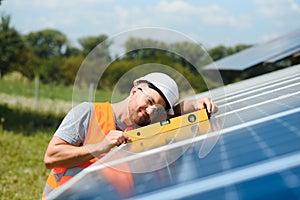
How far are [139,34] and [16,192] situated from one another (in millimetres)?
5105

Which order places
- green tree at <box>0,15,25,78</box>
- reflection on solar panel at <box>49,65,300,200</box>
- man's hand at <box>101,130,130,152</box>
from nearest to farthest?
reflection on solar panel at <box>49,65,300,200</box>, man's hand at <box>101,130,130,152</box>, green tree at <box>0,15,25,78</box>

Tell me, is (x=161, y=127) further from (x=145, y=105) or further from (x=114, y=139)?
(x=114, y=139)

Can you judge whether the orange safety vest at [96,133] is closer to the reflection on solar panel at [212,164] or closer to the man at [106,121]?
the man at [106,121]

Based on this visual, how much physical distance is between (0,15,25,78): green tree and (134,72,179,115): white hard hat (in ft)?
60.5

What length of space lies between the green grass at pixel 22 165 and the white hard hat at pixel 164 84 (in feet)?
15.5

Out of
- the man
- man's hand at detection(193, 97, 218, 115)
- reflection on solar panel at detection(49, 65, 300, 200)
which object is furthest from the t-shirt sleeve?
man's hand at detection(193, 97, 218, 115)

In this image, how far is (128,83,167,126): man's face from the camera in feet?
7.59

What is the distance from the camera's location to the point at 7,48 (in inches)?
875

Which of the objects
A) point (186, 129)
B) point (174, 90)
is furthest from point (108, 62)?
point (186, 129)

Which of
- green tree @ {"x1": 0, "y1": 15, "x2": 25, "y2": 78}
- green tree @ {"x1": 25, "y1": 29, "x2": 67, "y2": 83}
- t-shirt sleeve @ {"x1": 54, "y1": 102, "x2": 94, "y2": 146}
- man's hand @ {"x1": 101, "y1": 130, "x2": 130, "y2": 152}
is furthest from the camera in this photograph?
green tree @ {"x1": 25, "y1": 29, "x2": 67, "y2": 83}

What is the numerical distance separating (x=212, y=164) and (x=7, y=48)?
21262mm

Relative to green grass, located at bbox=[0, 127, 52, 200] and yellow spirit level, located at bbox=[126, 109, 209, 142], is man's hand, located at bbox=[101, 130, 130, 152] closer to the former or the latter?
yellow spirit level, located at bbox=[126, 109, 209, 142]

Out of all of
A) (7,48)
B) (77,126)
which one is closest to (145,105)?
(77,126)

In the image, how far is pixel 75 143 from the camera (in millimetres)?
2727
